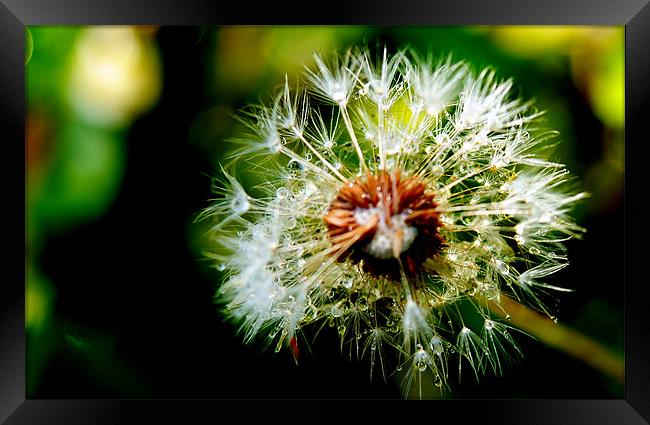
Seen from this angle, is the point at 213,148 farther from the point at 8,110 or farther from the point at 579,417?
the point at 579,417

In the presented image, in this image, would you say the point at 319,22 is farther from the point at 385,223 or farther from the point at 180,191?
the point at 180,191

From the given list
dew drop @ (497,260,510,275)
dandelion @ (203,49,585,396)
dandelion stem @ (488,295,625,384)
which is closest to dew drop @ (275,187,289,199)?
dandelion @ (203,49,585,396)

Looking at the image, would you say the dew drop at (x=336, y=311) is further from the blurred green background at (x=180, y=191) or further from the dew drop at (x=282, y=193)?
the dew drop at (x=282, y=193)

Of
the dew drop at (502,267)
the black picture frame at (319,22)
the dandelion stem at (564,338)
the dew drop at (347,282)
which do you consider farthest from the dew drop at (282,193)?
the dandelion stem at (564,338)

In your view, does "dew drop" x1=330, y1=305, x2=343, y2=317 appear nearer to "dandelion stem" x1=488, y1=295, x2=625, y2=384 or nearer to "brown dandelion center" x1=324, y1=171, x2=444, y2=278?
"brown dandelion center" x1=324, y1=171, x2=444, y2=278

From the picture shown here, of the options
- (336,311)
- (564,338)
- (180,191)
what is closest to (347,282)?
(336,311)

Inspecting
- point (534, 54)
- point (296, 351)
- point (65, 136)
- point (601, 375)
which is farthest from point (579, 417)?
point (65, 136)
